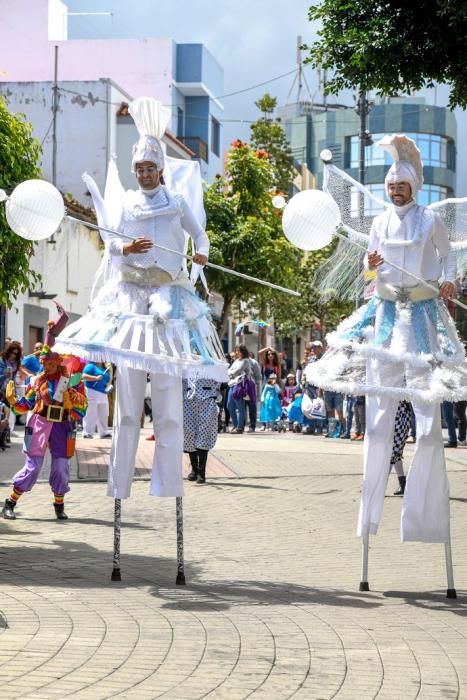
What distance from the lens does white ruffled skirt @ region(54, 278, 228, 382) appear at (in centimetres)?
674

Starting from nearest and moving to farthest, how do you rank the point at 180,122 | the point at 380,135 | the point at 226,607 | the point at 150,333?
the point at 226,607 → the point at 150,333 → the point at 180,122 → the point at 380,135

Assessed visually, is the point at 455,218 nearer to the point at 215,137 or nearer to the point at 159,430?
the point at 159,430

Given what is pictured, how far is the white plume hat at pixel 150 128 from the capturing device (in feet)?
23.9

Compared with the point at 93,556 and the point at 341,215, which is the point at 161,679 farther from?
the point at 341,215

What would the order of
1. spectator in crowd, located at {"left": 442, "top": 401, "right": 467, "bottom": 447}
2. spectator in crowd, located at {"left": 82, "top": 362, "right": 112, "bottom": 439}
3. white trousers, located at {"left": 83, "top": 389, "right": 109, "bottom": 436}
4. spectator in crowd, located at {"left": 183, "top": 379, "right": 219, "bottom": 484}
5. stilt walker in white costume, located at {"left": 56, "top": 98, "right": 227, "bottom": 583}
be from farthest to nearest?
white trousers, located at {"left": 83, "top": 389, "right": 109, "bottom": 436}, spectator in crowd, located at {"left": 82, "top": 362, "right": 112, "bottom": 439}, spectator in crowd, located at {"left": 442, "top": 401, "right": 467, "bottom": 447}, spectator in crowd, located at {"left": 183, "top": 379, "right": 219, "bottom": 484}, stilt walker in white costume, located at {"left": 56, "top": 98, "right": 227, "bottom": 583}

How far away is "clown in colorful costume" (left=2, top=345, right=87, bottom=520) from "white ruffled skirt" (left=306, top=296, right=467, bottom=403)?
3558 millimetres

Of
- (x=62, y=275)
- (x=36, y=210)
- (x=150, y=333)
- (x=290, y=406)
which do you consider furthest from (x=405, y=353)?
(x=62, y=275)

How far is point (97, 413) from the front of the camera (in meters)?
20.4

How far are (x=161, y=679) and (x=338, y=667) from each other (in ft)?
2.53

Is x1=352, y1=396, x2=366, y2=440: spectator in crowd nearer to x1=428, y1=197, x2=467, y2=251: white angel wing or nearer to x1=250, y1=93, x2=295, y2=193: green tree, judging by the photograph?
x1=428, y1=197, x2=467, y2=251: white angel wing

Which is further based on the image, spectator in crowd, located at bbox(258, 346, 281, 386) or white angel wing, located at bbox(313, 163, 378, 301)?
spectator in crowd, located at bbox(258, 346, 281, 386)

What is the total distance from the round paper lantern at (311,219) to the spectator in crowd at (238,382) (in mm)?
17026

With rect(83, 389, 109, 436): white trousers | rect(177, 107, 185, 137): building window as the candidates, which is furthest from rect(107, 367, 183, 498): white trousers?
rect(177, 107, 185, 137): building window

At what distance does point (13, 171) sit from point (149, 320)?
7.56m
